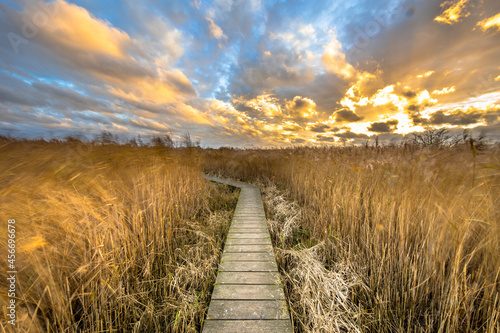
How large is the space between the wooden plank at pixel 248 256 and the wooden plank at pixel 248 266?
8cm

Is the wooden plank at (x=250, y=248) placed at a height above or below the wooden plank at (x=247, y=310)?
above

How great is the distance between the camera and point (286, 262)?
2.85 metres

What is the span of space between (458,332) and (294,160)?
5592 mm

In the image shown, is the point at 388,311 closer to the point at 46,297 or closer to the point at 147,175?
the point at 46,297

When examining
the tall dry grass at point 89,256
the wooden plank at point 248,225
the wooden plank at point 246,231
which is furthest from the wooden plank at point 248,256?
the wooden plank at point 248,225

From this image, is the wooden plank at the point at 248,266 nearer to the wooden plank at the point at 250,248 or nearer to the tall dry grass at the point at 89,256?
the tall dry grass at the point at 89,256

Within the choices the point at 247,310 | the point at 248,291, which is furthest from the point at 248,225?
the point at 247,310

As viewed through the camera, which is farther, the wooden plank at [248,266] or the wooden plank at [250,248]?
the wooden plank at [250,248]

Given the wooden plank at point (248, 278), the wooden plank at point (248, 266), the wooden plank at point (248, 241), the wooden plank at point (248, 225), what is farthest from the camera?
the wooden plank at point (248, 225)

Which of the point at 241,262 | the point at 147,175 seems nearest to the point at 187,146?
the point at 147,175

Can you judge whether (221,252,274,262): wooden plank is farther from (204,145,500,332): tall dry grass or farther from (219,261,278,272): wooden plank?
(204,145,500,332): tall dry grass

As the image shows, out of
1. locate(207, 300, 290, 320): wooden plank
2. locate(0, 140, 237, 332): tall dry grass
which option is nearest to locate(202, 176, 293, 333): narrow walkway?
locate(207, 300, 290, 320): wooden plank

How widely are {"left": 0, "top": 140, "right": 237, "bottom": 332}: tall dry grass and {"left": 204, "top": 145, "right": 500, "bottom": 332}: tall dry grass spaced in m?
1.38

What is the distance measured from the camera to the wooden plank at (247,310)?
5.99 ft
